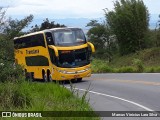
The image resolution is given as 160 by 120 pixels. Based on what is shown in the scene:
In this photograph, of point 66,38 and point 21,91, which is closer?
point 21,91

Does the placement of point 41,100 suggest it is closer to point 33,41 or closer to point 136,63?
point 33,41

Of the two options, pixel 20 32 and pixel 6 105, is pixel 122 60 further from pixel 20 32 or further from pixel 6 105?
pixel 6 105

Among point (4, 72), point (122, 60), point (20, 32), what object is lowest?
point (122, 60)

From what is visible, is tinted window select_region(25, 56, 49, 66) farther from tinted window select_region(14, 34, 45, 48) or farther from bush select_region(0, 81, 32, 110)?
bush select_region(0, 81, 32, 110)

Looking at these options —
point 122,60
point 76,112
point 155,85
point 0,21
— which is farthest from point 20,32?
point 122,60

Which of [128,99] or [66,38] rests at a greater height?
[66,38]

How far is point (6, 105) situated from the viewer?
13.3 metres

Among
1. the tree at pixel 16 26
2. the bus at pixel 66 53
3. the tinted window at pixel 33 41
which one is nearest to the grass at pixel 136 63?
the bus at pixel 66 53

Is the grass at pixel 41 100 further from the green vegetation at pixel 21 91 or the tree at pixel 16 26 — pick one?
the tree at pixel 16 26

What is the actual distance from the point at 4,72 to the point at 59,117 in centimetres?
717

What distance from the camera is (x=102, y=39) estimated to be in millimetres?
79500

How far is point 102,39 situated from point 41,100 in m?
66.9

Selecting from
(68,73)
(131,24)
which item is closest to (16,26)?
(68,73)

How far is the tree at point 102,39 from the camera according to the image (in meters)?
76.4
